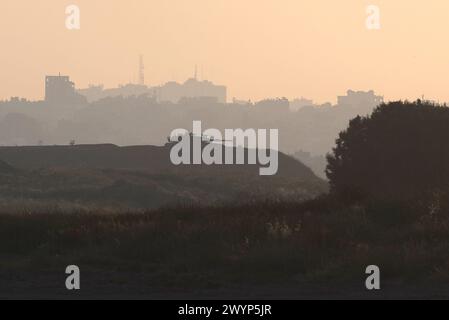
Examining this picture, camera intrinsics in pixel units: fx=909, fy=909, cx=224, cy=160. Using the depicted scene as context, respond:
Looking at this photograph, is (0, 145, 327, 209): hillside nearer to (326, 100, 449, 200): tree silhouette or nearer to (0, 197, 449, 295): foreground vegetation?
(326, 100, 449, 200): tree silhouette

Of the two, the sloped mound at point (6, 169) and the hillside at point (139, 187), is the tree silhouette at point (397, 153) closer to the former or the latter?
the hillside at point (139, 187)

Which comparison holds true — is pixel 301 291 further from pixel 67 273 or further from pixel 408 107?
pixel 408 107

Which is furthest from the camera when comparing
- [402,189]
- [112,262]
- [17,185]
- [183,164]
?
[183,164]

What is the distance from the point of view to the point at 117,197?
5766 centimetres

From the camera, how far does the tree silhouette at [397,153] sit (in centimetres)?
3375

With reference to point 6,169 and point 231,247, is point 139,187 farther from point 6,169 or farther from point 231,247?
point 231,247

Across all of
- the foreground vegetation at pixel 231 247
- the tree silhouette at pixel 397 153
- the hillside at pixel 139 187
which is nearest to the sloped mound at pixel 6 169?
the hillside at pixel 139 187

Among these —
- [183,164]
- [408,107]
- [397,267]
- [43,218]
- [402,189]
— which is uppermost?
[183,164]

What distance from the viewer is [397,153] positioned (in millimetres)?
33844

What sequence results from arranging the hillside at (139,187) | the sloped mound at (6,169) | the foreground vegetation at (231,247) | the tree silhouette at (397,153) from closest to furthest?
the foreground vegetation at (231,247) → the tree silhouette at (397,153) → the hillside at (139,187) → the sloped mound at (6,169)

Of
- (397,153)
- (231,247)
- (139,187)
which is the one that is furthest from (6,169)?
(231,247)

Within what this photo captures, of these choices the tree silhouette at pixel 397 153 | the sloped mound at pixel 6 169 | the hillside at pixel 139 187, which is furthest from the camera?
the sloped mound at pixel 6 169
